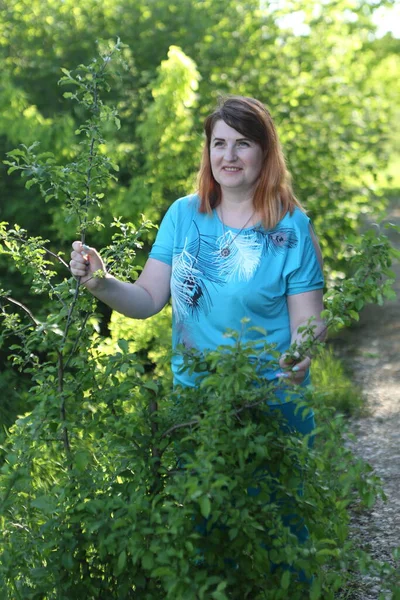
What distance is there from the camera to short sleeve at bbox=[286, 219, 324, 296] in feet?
8.80

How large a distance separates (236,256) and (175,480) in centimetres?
82

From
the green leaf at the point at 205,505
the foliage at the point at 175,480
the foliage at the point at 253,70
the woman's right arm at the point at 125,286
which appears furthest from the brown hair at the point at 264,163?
the foliage at the point at 253,70

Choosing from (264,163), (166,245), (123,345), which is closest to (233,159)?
(264,163)

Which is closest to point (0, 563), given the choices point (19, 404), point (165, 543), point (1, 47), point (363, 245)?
point (165, 543)

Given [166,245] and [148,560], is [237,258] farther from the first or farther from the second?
[148,560]

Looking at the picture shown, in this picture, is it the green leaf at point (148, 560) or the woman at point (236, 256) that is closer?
the green leaf at point (148, 560)

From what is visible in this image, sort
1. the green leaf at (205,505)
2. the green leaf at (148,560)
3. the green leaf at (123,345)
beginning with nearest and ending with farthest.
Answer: the green leaf at (205,505), the green leaf at (148,560), the green leaf at (123,345)

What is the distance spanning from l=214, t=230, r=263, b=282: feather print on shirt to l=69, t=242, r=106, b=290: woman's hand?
0.38 metres

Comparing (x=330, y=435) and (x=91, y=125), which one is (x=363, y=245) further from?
(x=91, y=125)

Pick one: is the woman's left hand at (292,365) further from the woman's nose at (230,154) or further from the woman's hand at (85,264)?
the woman's nose at (230,154)

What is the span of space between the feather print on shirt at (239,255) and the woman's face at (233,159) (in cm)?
15

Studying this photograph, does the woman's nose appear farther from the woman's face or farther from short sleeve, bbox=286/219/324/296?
short sleeve, bbox=286/219/324/296

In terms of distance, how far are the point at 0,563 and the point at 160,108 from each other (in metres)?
3.92

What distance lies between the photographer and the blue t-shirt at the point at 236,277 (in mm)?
2691
